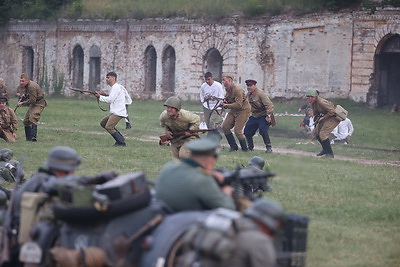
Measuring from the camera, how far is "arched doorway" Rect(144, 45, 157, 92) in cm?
4150

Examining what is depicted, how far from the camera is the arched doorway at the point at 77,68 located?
148 ft

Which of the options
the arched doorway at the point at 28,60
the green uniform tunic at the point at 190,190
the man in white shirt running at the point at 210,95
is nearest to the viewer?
the green uniform tunic at the point at 190,190

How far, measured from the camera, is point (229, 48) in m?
37.7

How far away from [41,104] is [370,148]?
841cm

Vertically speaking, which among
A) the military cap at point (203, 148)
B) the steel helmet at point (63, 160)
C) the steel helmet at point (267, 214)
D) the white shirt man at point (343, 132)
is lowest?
the white shirt man at point (343, 132)

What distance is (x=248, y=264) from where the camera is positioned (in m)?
6.97

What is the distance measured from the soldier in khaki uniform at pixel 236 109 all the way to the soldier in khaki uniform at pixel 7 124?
205 inches

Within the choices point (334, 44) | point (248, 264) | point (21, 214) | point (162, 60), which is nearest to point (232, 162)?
point (21, 214)

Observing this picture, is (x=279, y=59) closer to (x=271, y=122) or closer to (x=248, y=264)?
(x=271, y=122)

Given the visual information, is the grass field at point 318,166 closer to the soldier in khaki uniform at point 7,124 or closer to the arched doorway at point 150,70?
the soldier in khaki uniform at point 7,124

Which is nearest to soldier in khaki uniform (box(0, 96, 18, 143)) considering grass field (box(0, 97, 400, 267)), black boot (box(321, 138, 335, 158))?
grass field (box(0, 97, 400, 267))

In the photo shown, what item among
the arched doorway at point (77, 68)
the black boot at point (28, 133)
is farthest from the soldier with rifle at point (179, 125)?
the arched doorway at point (77, 68)

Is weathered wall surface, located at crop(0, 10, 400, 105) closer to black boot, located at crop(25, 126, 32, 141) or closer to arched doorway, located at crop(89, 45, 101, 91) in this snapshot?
arched doorway, located at crop(89, 45, 101, 91)

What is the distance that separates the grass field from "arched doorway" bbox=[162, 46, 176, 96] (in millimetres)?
4844
